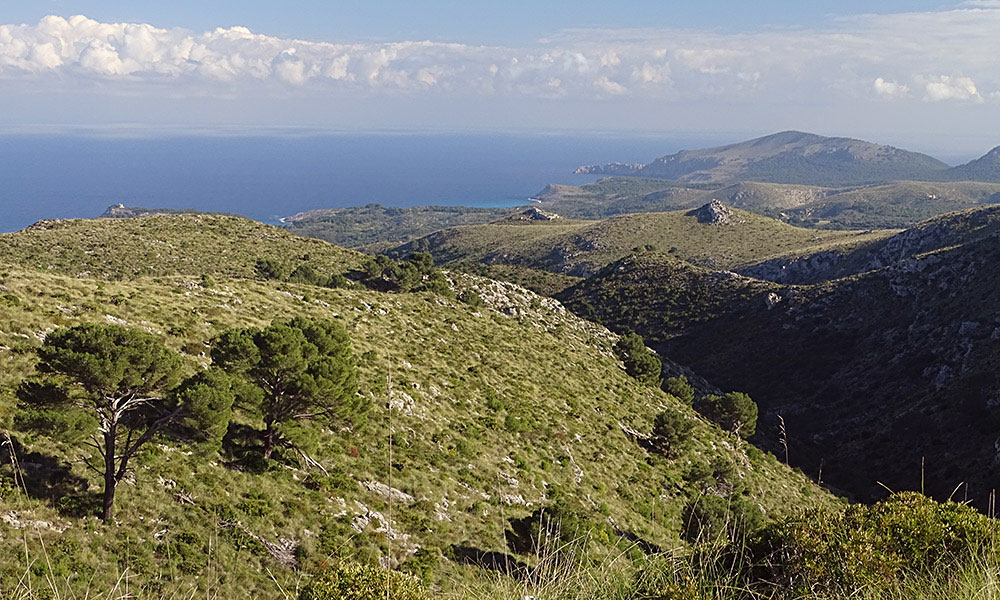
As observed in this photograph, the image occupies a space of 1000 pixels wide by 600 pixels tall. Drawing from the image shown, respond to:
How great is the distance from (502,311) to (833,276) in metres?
94.9

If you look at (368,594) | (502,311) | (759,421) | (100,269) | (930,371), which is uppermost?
(368,594)

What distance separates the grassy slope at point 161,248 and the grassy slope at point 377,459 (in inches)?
192

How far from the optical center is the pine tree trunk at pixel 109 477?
16031 mm

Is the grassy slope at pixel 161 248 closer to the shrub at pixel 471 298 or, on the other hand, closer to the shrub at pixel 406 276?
the shrub at pixel 406 276

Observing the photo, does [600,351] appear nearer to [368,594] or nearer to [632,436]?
[632,436]

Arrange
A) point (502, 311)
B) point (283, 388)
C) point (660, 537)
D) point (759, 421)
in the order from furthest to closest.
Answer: point (502, 311) < point (759, 421) < point (660, 537) < point (283, 388)

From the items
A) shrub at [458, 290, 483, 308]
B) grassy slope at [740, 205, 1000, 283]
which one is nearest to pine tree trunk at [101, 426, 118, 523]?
shrub at [458, 290, 483, 308]

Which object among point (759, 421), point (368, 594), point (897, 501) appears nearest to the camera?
A: point (368, 594)

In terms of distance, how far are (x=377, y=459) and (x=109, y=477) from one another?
12.4 meters

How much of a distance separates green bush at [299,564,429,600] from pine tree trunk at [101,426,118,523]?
11834 mm

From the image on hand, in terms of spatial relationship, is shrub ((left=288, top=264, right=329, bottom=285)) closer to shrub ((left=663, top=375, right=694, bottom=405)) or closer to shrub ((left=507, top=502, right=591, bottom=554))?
shrub ((left=663, top=375, right=694, bottom=405))

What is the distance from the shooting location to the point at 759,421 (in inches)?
2579

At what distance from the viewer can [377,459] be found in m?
26.8

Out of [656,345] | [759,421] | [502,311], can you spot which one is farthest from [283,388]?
[656,345]
